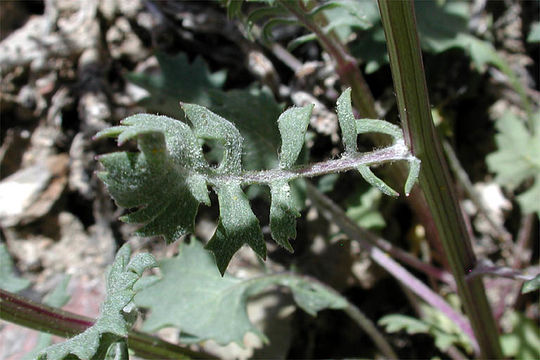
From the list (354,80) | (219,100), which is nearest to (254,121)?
(219,100)

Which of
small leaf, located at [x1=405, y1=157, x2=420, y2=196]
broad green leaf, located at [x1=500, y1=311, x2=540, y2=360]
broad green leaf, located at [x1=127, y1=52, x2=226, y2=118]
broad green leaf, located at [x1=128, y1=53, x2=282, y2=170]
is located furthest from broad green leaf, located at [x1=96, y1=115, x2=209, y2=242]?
broad green leaf, located at [x1=500, y1=311, x2=540, y2=360]

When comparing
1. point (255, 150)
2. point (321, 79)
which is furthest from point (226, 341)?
point (321, 79)

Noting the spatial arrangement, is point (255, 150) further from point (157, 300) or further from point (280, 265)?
point (280, 265)

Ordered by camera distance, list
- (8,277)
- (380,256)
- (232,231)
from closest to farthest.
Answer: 1. (232,231)
2. (8,277)
3. (380,256)

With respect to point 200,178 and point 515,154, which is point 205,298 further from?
point 515,154

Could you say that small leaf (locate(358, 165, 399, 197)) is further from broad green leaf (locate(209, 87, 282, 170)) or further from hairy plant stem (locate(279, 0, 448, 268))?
broad green leaf (locate(209, 87, 282, 170))

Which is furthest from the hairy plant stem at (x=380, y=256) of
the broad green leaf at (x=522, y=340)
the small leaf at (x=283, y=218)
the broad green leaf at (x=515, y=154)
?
the small leaf at (x=283, y=218)
